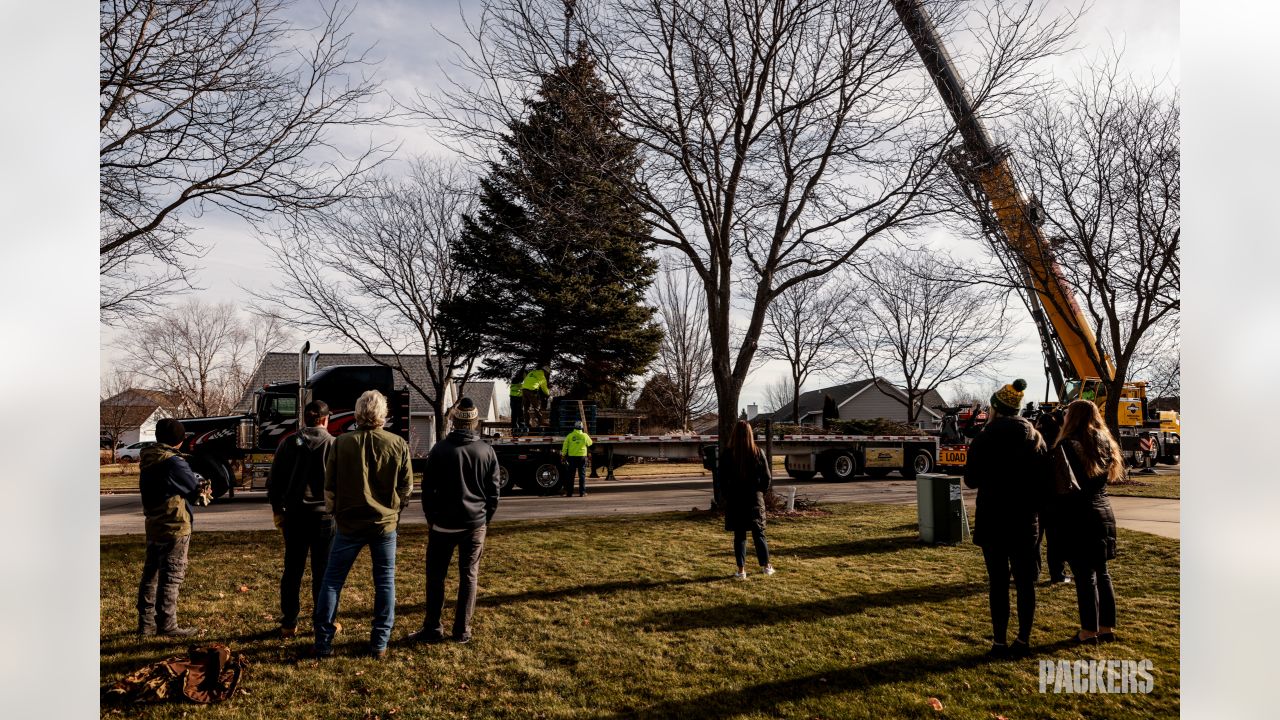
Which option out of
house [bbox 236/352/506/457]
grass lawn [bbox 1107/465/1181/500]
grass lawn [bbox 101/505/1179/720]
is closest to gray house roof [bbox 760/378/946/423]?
house [bbox 236/352/506/457]

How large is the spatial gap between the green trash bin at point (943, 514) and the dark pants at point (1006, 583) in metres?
4.45

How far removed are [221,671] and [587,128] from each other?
29.5ft

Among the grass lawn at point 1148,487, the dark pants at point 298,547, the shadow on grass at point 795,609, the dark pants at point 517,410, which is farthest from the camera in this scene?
the dark pants at point 517,410

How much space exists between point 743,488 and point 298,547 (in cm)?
418

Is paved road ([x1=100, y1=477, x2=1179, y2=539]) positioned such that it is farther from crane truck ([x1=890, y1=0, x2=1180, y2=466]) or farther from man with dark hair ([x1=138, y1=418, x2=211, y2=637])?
man with dark hair ([x1=138, y1=418, x2=211, y2=637])

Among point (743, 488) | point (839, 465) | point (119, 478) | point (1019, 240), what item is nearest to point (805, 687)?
point (743, 488)

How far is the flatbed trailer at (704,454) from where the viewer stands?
16.8 meters

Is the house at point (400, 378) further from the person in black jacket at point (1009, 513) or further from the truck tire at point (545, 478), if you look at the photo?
the person in black jacket at point (1009, 513)

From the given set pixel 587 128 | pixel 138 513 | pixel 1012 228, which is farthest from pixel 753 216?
pixel 138 513

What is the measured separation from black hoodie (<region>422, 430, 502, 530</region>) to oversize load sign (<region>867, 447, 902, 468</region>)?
1796cm

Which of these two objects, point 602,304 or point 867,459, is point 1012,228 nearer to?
point 867,459

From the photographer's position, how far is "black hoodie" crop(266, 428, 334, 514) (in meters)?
5.35

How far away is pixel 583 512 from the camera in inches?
508

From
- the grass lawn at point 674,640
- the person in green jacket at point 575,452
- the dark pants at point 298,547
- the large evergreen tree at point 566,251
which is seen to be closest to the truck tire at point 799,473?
the large evergreen tree at point 566,251
